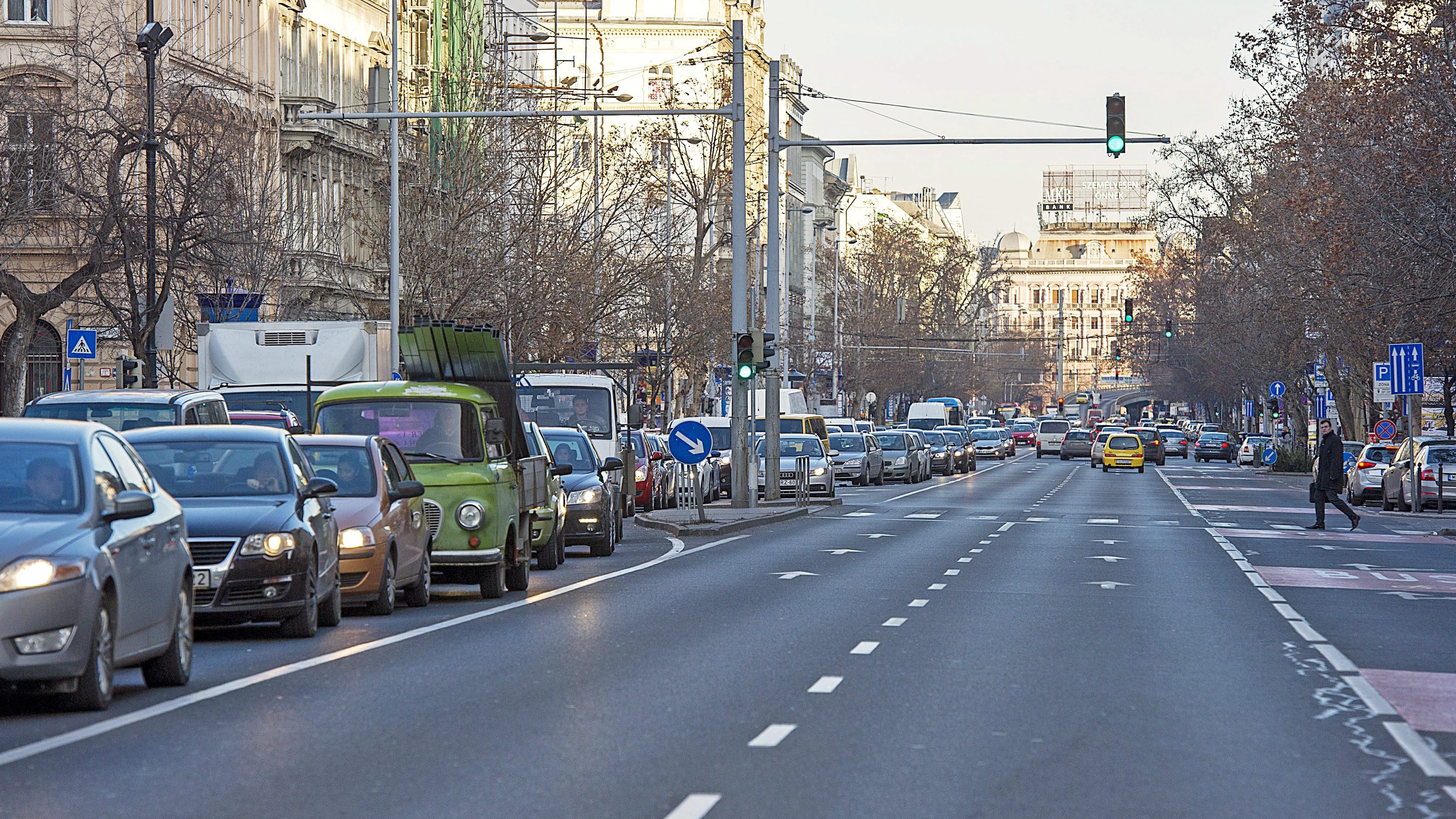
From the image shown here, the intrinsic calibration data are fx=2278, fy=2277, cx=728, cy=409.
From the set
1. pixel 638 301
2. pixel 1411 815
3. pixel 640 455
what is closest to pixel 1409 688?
pixel 1411 815

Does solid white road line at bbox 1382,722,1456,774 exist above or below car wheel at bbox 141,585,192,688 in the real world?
below

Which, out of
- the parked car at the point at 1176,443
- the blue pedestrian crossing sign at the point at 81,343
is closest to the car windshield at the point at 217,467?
the blue pedestrian crossing sign at the point at 81,343

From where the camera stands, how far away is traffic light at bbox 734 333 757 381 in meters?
35.9

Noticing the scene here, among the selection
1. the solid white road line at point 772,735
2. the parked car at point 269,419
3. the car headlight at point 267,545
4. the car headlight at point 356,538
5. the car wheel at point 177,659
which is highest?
the parked car at point 269,419

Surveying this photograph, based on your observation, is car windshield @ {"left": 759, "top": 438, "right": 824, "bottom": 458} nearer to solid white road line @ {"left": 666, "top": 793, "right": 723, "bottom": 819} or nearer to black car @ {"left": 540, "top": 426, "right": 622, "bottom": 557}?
black car @ {"left": 540, "top": 426, "right": 622, "bottom": 557}

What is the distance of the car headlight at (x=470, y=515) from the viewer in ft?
63.0

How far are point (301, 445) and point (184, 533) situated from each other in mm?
5938

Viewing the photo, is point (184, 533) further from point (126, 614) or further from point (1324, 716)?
point (1324, 716)

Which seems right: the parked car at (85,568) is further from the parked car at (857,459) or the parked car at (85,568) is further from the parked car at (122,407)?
the parked car at (857,459)

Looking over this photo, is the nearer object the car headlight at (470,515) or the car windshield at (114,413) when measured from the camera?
the car headlight at (470,515)

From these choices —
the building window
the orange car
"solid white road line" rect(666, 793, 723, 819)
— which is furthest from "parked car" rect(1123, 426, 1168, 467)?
"solid white road line" rect(666, 793, 723, 819)

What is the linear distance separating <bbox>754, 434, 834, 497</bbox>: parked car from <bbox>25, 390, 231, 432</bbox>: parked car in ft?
78.9

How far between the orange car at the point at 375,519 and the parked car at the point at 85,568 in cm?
451

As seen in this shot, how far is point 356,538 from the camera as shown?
17.0 m
